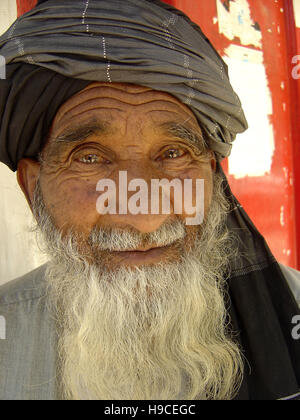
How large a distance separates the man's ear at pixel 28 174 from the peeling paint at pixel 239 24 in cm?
110

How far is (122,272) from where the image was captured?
1201 mm

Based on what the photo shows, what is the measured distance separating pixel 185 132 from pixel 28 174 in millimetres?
540

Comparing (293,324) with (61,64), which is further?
(293,324)

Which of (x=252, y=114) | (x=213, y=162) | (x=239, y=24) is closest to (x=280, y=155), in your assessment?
(x=252, y=114)

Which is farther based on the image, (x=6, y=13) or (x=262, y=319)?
(x=6, y=13)

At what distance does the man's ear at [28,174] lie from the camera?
142 cm

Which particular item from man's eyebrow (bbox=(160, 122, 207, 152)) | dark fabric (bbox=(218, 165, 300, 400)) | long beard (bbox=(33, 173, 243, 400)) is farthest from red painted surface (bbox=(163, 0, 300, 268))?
long beard (bbox=(33, 173, 243, 400))

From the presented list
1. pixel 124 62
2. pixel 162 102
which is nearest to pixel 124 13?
pixel 124 62

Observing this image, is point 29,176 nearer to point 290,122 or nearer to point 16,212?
point 16,212

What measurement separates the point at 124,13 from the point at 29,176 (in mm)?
591
